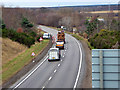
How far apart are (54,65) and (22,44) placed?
1587cm

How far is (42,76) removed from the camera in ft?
82.1

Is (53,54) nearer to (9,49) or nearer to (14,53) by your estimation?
(14,53)

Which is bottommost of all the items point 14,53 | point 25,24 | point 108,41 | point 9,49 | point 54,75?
point 54,75

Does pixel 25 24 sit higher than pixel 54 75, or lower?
higher

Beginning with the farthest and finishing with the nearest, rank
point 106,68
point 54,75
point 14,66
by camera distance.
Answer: point 14,66
point 54,75
point 106,68

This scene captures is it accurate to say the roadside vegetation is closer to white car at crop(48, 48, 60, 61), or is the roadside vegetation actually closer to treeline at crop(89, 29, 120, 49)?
white car at crop(48, 48, 60, 61)

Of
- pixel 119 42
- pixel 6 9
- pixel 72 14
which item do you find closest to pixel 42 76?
pixel 119 42

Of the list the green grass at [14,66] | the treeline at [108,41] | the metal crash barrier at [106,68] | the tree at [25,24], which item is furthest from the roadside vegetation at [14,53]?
the metal crash barrier at [106,68]

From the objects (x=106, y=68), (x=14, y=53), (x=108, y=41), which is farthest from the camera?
(x=108, y=41)

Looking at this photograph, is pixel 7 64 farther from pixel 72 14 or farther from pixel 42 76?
pixel 72 14

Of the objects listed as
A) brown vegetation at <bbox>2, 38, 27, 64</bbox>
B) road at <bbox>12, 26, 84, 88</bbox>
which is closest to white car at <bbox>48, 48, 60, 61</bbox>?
road at <bbox>12, 26, 84, 88</bbox>

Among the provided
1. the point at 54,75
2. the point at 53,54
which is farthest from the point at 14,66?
the point at 53,54

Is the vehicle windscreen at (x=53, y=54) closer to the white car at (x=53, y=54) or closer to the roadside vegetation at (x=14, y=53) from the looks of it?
the white car at (x=53, y=54)

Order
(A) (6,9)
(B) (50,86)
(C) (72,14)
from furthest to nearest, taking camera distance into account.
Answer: (C) (72,14), (A) (6,9), (B) (50,86)
